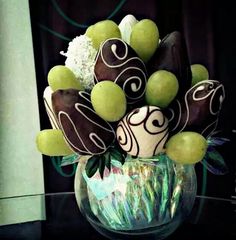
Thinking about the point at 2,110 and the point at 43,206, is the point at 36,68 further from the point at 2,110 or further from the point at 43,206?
the point at 43,206

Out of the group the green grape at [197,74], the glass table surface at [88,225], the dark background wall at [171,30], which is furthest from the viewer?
the dark background wall at [171,30]

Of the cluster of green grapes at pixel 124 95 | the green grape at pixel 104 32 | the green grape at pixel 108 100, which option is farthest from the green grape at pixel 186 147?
the green grape at pixel 104 32

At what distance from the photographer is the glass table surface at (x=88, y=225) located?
973 mm

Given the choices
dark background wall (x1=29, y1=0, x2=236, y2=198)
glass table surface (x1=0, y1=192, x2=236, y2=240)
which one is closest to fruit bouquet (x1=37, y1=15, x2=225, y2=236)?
glass table surface (x1=0, y1=192, x2=236, y2=240)

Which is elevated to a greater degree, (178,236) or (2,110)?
(2,110)

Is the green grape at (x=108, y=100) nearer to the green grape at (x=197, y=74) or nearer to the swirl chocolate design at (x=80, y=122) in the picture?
the swirl chocolate design at (x=80, y=122)

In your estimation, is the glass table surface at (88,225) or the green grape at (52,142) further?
the glass table surface at (88,225)

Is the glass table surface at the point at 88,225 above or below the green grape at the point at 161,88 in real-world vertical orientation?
below

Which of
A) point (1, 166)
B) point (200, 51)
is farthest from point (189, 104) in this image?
point (1, 166)

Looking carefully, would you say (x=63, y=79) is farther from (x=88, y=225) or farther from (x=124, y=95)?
(x=88, y=225)

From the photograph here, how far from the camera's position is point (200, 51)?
5.06ft

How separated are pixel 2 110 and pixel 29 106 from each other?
10 centimetres

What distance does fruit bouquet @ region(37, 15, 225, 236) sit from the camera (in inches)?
29.1

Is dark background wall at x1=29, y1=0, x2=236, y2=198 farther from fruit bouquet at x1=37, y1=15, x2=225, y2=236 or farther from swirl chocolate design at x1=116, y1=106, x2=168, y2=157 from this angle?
swirl chocolate design at x1=116, y1=106, x2=168, y2=157
